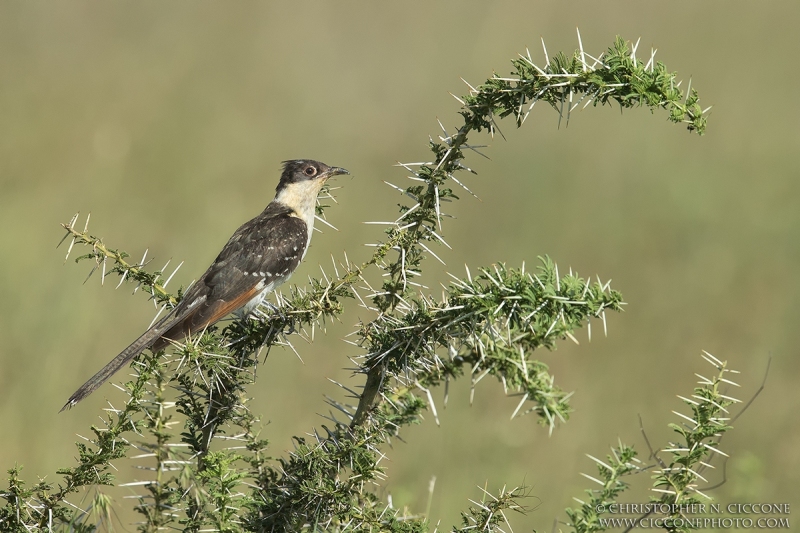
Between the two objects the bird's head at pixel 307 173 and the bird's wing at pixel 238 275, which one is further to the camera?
the bird's head at pixel 307 173

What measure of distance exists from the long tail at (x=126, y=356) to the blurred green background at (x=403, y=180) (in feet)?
5.45

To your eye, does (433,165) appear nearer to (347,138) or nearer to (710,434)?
(710,434)

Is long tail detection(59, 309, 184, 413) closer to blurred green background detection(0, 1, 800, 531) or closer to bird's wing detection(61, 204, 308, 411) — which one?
bird's wing detection(61, 204, 308, 411)

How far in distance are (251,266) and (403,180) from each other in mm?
4464

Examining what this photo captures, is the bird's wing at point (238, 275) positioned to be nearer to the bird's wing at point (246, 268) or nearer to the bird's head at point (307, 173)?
the bird's wing at point (246, 268)

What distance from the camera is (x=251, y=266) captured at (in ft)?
17.7

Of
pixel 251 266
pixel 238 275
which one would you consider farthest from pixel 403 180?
pixel 238 275

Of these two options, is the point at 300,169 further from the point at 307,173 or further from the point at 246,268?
the point at 246,268

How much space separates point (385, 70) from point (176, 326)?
762cm

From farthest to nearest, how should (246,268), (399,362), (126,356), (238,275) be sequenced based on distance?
(246,268)
(238,275)
(126,356)
(399,362)

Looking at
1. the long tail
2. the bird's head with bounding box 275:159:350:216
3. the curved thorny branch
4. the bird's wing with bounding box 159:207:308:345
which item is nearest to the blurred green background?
the bird's head with bounding box 275:159:350:216

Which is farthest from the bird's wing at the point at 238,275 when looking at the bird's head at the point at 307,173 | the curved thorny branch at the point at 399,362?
the curved thorny branch at the point at 399,362

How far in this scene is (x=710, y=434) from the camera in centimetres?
253

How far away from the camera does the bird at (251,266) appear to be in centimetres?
421
